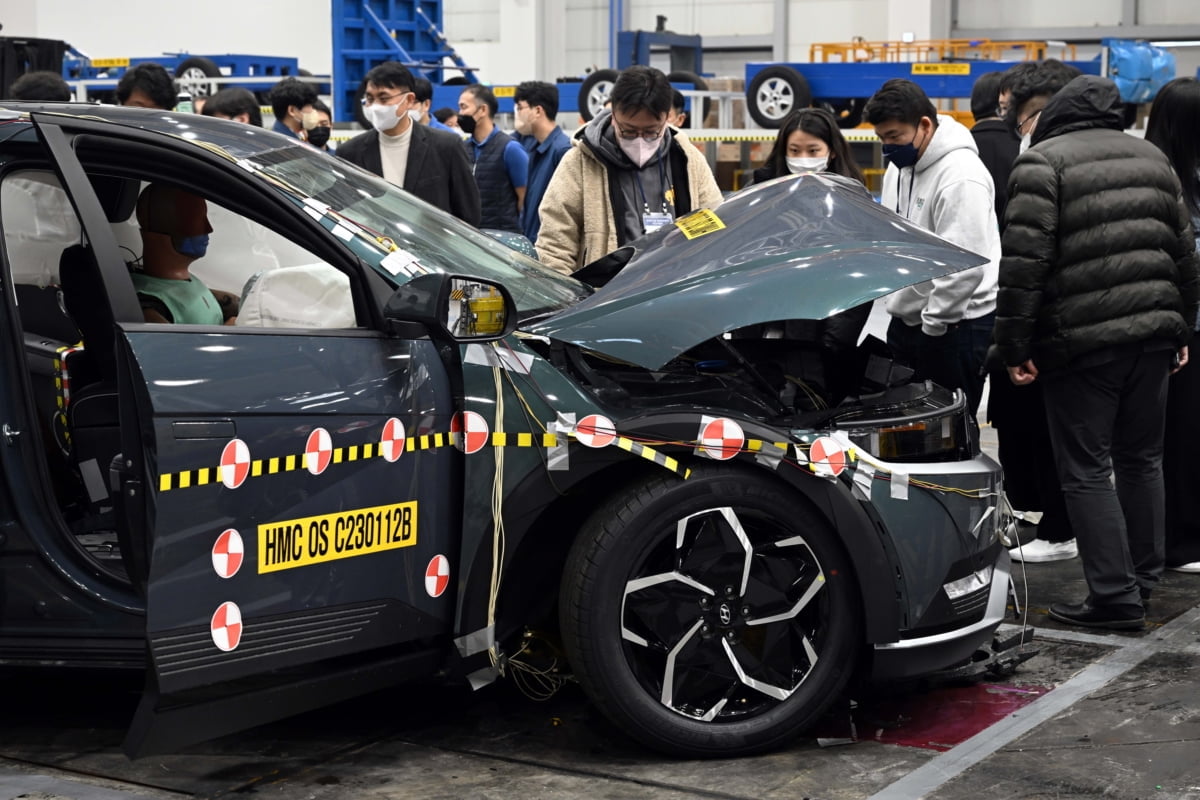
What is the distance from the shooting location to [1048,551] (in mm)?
6023

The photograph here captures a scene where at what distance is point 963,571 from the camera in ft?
12.9

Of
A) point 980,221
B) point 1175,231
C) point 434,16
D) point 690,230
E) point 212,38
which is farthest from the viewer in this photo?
point 212,38

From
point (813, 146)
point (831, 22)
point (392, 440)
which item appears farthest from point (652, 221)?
point (831, 22)

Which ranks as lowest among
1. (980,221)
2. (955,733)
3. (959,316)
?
(955,733)

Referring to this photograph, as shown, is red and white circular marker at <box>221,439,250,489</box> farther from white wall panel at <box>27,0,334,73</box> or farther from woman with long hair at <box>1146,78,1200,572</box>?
white wall panel at <box>27,0,334,73</box>

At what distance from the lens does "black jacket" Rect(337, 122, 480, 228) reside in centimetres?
731

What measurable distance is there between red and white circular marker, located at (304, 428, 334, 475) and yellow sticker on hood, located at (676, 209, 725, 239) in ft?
3.99

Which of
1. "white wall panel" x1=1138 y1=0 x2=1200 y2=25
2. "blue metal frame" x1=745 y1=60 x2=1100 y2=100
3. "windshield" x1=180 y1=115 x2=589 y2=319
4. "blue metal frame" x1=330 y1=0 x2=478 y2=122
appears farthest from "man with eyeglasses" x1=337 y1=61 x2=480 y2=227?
"white wall panel" x1=1138 y1=0 x2=1200 y2=25

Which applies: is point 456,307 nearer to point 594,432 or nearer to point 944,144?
point 594,432

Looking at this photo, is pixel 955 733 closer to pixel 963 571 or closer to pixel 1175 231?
pixel 963 571

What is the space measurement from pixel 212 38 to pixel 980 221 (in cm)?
2751

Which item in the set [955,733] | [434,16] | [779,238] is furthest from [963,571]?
[434,16]

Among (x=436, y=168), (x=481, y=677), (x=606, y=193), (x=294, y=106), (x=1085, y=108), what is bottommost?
(x=481, y=677)

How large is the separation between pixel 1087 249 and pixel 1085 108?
1.58 feet
